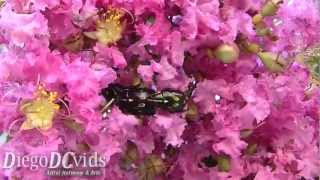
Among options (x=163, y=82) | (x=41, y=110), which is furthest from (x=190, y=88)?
(x=41, y=110)

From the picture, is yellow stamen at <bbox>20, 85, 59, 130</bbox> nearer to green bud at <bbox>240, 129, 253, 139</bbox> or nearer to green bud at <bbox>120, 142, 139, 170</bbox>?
green bud at <bbox>120, 142, 139, 170</bbox>

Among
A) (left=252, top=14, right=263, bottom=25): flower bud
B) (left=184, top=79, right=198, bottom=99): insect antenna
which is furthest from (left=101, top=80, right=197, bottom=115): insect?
(left=252, top=14, right=263, bottom=25): flower bud

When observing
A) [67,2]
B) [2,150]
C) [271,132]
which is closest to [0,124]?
[2,150]

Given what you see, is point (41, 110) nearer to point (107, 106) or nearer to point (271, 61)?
point (107, 106)

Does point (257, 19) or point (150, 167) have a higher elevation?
point (257, 19)

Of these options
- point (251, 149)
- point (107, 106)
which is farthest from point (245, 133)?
point (107, 106)

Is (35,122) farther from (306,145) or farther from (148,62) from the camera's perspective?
(306,145)

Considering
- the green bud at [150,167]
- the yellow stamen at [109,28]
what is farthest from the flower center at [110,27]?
the green bud at [150,167]
